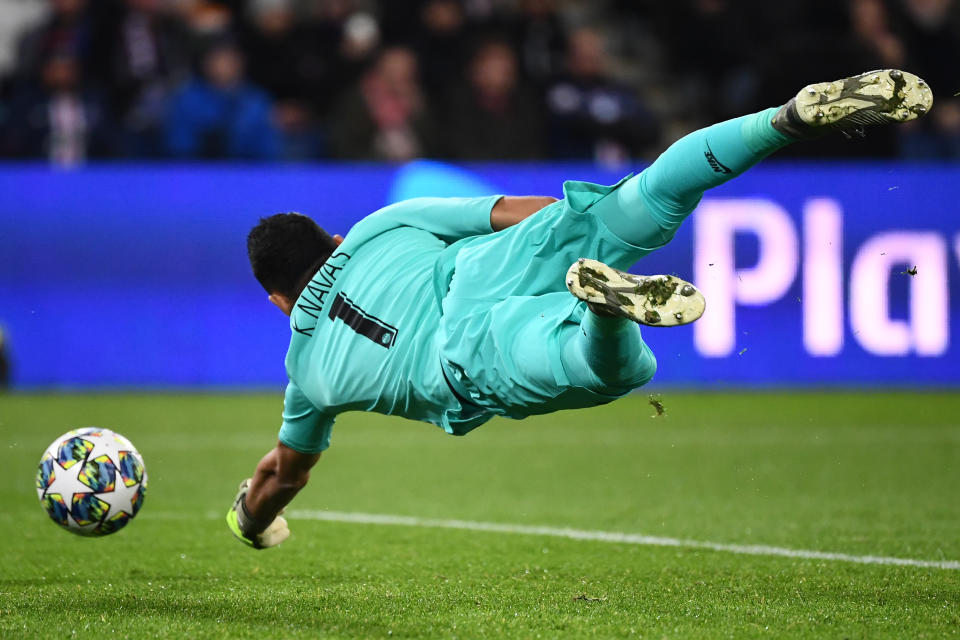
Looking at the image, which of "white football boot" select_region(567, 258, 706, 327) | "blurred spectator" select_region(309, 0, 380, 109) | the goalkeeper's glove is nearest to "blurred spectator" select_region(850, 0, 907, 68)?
"blurred spectator" select_region(309, 0, 380, 109)

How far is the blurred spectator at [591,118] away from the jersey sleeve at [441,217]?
26.0 ft

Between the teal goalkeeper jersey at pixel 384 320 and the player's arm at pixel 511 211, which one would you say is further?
the player's arm at pixel 511 211

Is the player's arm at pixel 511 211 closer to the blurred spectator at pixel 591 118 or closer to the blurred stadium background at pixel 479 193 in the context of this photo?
the blurred stadium background at pixel 479 193

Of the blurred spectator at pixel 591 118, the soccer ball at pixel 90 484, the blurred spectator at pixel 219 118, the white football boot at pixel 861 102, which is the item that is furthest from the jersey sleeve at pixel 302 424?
the blurred spectator at pixel 591 118

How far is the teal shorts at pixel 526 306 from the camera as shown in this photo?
13.6 ft

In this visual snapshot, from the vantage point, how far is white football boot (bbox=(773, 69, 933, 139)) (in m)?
3.96

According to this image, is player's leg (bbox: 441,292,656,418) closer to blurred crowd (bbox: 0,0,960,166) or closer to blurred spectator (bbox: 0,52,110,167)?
blurred crowd (bbox: 0,0,960,166)

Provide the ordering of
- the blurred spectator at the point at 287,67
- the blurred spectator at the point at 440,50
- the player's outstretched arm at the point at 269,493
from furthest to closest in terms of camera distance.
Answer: the blurred spectator at the point at 440,50
the blurred spectator at the point at 287,67
the player's outstretched arm at the point at 269,493

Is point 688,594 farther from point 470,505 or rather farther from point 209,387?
point 209,387

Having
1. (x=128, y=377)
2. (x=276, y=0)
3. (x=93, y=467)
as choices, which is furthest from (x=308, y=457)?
(x=276, y=0)

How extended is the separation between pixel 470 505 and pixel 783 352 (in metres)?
5.51

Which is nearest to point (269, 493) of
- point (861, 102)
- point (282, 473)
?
point (282, 473)

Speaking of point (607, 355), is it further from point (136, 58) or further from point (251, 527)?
point (136, 58)

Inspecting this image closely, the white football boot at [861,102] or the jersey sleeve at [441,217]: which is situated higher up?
the white football boot at [861,102]
